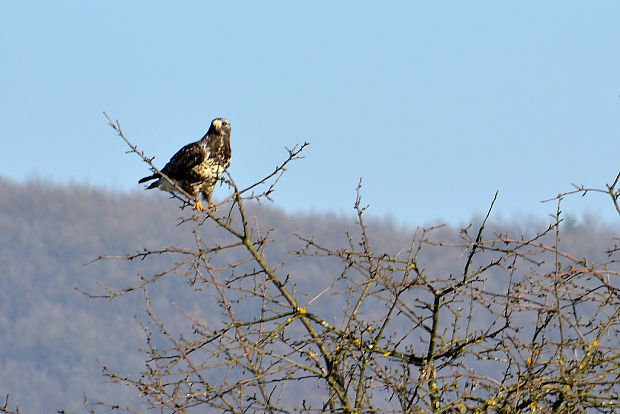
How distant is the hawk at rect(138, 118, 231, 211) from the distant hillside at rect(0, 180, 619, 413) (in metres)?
59.0

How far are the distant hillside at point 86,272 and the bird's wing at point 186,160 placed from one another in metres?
59.0

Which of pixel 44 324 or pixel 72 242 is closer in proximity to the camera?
pixel 44 324

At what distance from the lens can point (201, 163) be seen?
446 inches

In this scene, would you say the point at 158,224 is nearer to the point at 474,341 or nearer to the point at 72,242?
the point at 72,242

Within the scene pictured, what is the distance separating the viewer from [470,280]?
6465 millimetres

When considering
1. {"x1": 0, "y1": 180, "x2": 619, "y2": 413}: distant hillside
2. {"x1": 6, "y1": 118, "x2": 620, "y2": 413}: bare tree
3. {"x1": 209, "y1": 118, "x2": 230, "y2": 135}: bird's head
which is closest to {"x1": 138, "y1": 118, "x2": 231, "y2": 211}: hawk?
{"x1": 209, "y1": 118, "x2": 230, "y2": 135}: bird's head

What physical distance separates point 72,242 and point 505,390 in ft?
330

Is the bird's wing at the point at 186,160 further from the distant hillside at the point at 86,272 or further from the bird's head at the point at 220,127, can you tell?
the distant hillside at the point at 86,272

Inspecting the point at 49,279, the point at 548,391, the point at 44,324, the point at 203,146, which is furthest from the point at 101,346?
the point at 548,391

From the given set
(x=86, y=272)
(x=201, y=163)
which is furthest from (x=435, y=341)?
(x=86, y=272)

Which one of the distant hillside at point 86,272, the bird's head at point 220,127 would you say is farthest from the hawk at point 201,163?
the distant hillside at point 86,272

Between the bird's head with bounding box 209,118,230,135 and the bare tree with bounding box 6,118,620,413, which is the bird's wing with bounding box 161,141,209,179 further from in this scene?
the bare tree with bounding box 6,118,620,413

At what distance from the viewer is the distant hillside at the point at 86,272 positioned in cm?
8181

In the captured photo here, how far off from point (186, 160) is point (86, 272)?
87974mm
